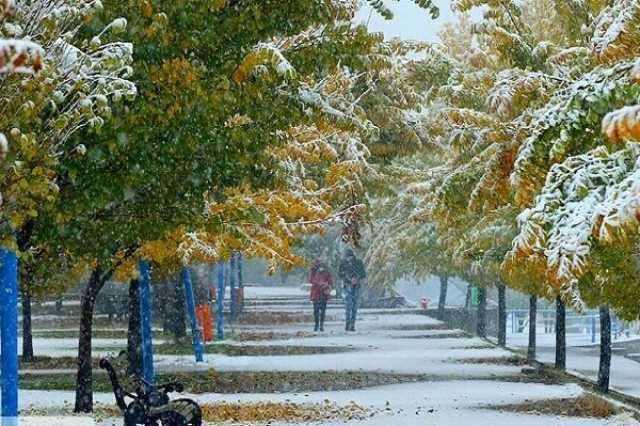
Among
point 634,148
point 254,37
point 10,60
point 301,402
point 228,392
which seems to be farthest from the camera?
point 228,392

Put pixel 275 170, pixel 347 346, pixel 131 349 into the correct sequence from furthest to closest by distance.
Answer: pixel 347 346
pixel 131 349
pixel 275 170

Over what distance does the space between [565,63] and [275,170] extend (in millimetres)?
3249

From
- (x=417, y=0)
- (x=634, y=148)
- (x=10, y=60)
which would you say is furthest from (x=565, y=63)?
(x=10, y=60)

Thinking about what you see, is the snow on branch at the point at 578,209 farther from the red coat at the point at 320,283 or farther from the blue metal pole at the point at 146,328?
the red coat at the point at 320,283

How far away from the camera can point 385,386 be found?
18625 mm

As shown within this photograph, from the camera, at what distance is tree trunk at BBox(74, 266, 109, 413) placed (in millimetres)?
14852

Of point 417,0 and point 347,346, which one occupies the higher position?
point 417,0

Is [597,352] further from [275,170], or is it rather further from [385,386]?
[275,170]

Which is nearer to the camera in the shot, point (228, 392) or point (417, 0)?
point (417, 0)

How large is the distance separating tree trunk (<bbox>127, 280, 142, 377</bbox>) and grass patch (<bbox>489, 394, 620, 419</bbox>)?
601cm

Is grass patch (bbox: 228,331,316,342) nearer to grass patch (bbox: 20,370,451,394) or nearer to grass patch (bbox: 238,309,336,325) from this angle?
grass patch (bbox: 238,309,336,325)

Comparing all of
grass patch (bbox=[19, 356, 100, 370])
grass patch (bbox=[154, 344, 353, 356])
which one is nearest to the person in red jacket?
grass patch (bbox=[154, 344, 353, 356])

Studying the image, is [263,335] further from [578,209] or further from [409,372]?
[578,209]

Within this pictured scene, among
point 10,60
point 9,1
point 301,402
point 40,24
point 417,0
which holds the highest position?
point 417,0
